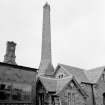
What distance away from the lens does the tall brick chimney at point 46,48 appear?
41697mm

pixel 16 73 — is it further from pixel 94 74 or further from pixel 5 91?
pixel 94 74

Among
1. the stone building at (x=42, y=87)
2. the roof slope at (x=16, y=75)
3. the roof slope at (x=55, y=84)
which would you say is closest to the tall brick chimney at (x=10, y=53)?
the stone building at (x=42, y=87)

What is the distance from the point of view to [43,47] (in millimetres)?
44156

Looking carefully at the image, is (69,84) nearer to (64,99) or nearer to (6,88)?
(64,99)

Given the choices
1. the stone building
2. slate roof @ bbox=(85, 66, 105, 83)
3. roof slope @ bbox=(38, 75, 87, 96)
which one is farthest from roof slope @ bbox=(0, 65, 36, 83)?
slate roof @ bbox=(85, 66, 105, 83)

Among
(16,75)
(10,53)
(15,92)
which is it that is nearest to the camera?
(15,92)

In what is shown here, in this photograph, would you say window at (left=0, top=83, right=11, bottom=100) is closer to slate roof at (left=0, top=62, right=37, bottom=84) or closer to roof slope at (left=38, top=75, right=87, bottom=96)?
slate roof at (left=0, top=62, right=37, bottom=84)

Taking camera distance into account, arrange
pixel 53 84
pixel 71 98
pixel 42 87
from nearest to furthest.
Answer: pixel 42 87
pixel 71 98
pixel 53 84

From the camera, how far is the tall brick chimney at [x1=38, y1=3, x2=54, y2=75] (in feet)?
137

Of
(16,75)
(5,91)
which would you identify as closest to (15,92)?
(5,91)

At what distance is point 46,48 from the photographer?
144ft

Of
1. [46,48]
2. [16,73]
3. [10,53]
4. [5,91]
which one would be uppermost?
[46,48]

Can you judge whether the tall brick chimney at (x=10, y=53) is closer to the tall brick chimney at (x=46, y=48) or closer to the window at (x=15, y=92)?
the window at (x=15, y=92)

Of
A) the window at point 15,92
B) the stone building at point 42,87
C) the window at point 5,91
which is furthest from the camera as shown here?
the stone building at point 42,87
